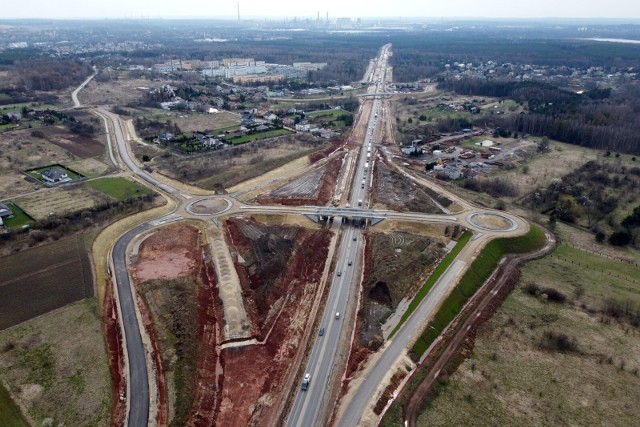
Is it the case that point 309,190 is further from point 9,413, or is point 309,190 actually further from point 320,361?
point 9,413

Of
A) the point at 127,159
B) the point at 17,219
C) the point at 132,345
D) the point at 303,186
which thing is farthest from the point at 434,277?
the point at 127,159

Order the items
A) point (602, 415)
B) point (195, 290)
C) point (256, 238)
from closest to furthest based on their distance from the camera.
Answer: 1. point (602, 415)
2. point (195, 290)
3. point (256, 238)

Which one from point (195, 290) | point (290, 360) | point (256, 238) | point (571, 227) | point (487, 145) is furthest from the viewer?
point (487, 145)

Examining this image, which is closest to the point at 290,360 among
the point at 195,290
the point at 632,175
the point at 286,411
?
the point at 286,411

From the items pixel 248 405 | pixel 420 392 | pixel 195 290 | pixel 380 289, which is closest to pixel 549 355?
pixel 420 392

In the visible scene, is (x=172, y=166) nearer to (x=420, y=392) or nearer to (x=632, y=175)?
(x=420, y=392)

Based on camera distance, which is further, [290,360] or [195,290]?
[195,290]

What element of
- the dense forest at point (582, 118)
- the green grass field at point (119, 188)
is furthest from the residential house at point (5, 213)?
the dense forest at point (582, 118)
